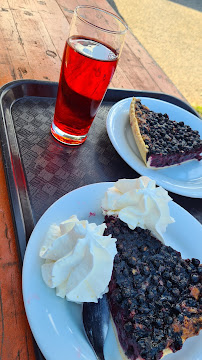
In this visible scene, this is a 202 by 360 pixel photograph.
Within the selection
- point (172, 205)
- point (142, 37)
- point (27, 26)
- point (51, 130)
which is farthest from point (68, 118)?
point (142, 37)

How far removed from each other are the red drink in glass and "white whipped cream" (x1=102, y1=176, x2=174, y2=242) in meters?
0.37

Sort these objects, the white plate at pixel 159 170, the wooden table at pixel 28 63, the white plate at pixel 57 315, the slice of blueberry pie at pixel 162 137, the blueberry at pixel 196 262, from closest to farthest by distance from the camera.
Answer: the white plate at pixel 57 315
the wooden table at pixel 28 63
the blueberry at pixel 196 262
the white plate at pixel 159 170
the slice of blueberry pie at pixel 162 137

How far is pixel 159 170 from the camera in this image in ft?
4.53

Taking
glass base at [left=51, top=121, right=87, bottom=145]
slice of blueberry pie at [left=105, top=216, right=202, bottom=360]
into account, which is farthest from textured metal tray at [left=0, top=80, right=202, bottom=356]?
slice of blueberry pie at [left=105, top=216, right=202, bottom=360]

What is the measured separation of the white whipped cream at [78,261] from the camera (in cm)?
83

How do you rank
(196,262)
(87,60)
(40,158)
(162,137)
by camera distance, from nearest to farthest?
(196,262), (87,60), (40,158), (162,137)

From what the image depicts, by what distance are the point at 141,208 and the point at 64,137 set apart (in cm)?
49

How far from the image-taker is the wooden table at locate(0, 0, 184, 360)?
0.84 meters

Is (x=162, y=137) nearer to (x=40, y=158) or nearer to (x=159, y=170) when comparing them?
(x=159, y=170)

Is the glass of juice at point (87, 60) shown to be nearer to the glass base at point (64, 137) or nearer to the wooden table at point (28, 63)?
the glass base at point (64, 137)

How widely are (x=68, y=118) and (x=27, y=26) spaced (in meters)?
1.07

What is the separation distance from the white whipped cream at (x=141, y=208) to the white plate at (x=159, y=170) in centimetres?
17

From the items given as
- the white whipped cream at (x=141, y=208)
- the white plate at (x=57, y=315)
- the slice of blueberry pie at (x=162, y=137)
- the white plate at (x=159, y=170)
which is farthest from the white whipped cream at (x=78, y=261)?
the slice of blueberry pie at (x=162, y=137)

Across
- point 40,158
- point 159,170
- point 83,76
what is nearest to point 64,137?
point 40,158
